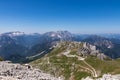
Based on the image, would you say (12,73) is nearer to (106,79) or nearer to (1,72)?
(1,72)

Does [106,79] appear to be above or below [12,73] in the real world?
below

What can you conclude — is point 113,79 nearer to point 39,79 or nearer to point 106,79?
point 106,79

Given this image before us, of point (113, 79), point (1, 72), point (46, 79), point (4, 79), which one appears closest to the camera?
point (4, 79)

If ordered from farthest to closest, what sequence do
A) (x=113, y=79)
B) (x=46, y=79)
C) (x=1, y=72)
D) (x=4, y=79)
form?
(x=113, y=79), (x=46, y=79), (x=1, y=72), (x=4, y=79)

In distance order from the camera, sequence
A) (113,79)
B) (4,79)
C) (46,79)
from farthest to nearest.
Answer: (113,79) → (46,79) → (4,79)

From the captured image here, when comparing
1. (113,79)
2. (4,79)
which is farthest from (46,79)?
(113,79)

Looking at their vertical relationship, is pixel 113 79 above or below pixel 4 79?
below

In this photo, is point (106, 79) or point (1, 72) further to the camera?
point (106, 79)

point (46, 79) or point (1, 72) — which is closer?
point (1, 72)

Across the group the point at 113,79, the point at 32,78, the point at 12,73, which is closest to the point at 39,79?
the point at 32,78
